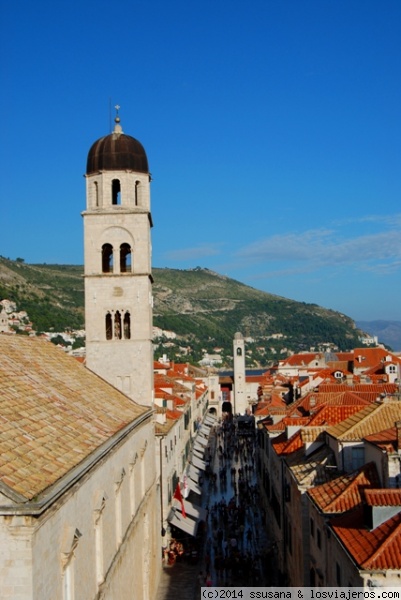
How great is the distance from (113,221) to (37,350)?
1041 centimetres

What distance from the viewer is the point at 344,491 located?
2239 centimetres

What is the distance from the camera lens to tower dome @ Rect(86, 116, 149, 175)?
31.9 m

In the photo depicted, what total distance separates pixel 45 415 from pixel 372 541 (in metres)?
8.06

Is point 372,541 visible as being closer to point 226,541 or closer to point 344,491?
point 344,491

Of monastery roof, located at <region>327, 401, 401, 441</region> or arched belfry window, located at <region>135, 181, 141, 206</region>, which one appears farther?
arched belfry window, located at <region>135, 181, 141, 206</region>

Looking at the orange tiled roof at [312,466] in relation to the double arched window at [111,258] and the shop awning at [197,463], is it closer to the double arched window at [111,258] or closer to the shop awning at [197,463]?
the double arched window at [111,258]

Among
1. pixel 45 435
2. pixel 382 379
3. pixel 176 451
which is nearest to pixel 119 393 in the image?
pixel 45 435

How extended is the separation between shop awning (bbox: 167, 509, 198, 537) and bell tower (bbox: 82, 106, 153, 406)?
390 inches

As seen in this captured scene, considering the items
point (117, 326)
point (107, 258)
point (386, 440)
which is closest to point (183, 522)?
point (117, 326)

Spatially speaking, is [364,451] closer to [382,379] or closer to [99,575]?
[99,575]

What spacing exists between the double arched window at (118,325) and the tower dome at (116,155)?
6282 mm

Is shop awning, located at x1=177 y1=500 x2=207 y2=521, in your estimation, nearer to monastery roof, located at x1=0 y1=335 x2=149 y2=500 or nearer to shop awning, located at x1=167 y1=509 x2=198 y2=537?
shop awning, located at x1=167 y1=509 x2=198 y2=537

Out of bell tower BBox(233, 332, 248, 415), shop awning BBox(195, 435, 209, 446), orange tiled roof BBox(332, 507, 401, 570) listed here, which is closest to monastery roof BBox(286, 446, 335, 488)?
orange tiled roof BBox(332, 507, 401, 570)

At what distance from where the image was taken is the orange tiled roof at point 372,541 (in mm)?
15780
